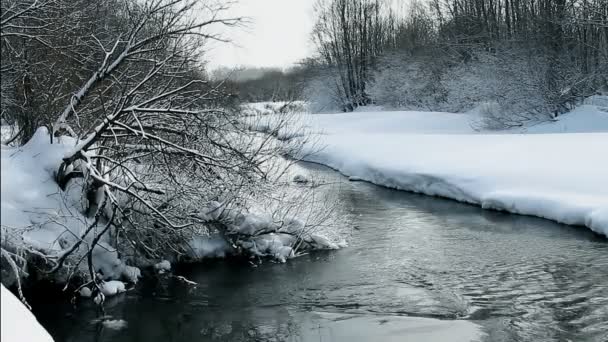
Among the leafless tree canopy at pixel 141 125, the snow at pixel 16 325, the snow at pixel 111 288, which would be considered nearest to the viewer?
the snow at pixel 16 325

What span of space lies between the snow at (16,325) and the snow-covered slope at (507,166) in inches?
398

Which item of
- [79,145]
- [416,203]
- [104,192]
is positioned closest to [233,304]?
[104,192]

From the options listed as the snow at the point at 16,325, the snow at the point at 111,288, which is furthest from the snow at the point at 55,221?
the snow at the point at 16,325

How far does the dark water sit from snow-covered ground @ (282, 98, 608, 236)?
4.75ft

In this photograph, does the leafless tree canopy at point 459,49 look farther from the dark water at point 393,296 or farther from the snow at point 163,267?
the snow at point 163,267

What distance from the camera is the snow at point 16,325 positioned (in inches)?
94.0

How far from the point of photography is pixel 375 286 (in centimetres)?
838

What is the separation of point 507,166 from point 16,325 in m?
14.9

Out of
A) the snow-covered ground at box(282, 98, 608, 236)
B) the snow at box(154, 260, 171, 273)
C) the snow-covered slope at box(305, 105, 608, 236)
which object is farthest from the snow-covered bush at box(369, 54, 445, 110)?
the snow at box(154, 260, 171, 273)

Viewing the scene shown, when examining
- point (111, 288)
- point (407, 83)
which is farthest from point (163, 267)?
point (407, 83)

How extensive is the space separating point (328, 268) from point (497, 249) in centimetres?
294

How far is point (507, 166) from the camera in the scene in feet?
51.9

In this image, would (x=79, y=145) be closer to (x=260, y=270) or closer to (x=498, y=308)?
(x=260, y=270)

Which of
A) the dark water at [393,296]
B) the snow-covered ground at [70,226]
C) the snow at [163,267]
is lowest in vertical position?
the dark water at [393,296]
